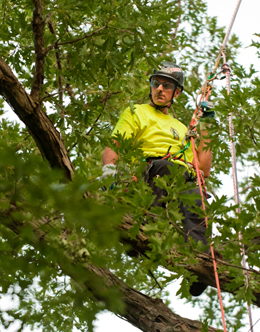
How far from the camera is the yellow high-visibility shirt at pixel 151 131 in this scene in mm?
4145

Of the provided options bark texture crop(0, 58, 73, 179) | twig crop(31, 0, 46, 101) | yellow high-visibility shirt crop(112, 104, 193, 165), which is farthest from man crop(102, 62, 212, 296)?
twig crop(31, 0, 46, 101)

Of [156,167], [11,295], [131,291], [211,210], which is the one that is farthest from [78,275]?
[156,167]

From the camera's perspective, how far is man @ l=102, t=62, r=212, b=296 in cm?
374

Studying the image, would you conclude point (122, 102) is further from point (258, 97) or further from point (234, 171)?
point (258, 97)

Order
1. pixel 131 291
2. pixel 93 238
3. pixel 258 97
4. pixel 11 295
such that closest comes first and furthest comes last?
pixel 93 238 → pixel 11 295 → pixel 258 97 → pixel 131 291

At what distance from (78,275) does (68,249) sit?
0.27 m

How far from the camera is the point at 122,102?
4.92m

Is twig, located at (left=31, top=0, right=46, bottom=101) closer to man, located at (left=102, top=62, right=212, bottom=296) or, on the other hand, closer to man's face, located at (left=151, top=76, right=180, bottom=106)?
man, located at (left=102, top=62, right=212, bottom=296)

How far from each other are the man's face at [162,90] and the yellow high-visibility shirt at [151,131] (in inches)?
7.4

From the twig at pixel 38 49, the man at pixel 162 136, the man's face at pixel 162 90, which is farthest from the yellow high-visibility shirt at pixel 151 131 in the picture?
the twig at pixel 38 49

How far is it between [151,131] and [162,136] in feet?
0.38

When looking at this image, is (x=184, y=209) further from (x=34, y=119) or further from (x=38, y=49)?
(x=38, y=49)

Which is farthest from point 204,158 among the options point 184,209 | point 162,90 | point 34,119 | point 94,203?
point 94,203

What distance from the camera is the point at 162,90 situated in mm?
4691
